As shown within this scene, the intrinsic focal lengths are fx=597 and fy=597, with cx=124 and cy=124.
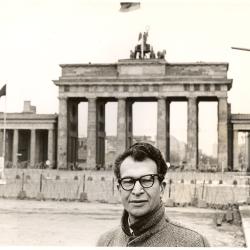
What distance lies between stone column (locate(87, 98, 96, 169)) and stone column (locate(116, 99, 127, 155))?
94.7 inches

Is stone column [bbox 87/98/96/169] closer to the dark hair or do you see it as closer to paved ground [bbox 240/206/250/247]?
paved ground [bbox 240/206/250/247]

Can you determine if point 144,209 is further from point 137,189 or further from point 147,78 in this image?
point 147,78

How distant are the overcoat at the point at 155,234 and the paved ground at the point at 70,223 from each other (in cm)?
901

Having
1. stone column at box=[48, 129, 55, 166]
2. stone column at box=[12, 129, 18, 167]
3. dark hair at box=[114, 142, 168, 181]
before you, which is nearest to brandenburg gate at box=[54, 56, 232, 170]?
stone column at box=[48, 129, 55, 166]

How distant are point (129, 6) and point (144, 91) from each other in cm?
4708

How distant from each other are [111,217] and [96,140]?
133 ft

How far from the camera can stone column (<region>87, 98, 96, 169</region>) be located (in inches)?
2267

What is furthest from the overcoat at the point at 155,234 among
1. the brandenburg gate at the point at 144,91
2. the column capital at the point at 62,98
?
the column capital at the point at 62,98

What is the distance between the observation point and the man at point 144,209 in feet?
12.0

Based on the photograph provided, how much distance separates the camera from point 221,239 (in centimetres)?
1400

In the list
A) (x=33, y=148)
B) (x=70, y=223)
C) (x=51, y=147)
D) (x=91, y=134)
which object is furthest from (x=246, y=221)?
(x=33, y=148)

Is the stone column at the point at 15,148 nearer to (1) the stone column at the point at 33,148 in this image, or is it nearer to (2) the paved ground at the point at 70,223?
(1) the stone column at the point at 33,148

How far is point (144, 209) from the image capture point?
3631mm

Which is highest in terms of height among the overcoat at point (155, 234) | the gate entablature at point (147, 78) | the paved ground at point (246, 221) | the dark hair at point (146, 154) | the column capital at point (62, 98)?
the gate entablature at point (147, 78)
